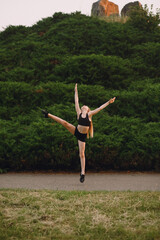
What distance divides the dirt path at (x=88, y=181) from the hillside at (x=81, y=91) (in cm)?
48

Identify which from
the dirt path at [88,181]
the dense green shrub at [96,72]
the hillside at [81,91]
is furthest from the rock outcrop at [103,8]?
the dirt path at [88,181]

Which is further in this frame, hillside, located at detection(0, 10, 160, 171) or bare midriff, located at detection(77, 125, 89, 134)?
hillside, located at detection(0, 10, 160, 171)

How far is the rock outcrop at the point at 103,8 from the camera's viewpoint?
93.2 ft

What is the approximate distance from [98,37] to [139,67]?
5116 millimetres

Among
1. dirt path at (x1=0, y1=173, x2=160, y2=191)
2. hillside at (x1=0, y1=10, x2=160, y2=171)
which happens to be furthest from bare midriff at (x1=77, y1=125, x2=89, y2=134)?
hillside at (x1=0, y1=10, x2=160, y2=171)

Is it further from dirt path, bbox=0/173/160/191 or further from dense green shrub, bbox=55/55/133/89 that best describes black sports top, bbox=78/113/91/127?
dense green shrub, bbox=55/55/133/89

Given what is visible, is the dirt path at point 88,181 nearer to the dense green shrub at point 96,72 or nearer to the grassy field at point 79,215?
the grassy field at point 79,215

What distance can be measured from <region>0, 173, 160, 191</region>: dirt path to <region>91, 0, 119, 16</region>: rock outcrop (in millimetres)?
23904

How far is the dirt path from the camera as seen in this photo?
6.59 m

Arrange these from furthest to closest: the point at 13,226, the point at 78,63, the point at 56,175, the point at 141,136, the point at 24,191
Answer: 1. the point at 78,63
2. the point at 141,136
3. the point at 56,175
4. the point at 24,191
5. the point at 13,226

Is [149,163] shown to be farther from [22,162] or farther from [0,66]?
[0,66]

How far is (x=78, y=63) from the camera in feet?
47.1

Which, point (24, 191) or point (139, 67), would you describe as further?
point (139, 67)

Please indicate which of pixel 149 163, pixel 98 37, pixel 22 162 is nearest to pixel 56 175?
pixel 22 162
